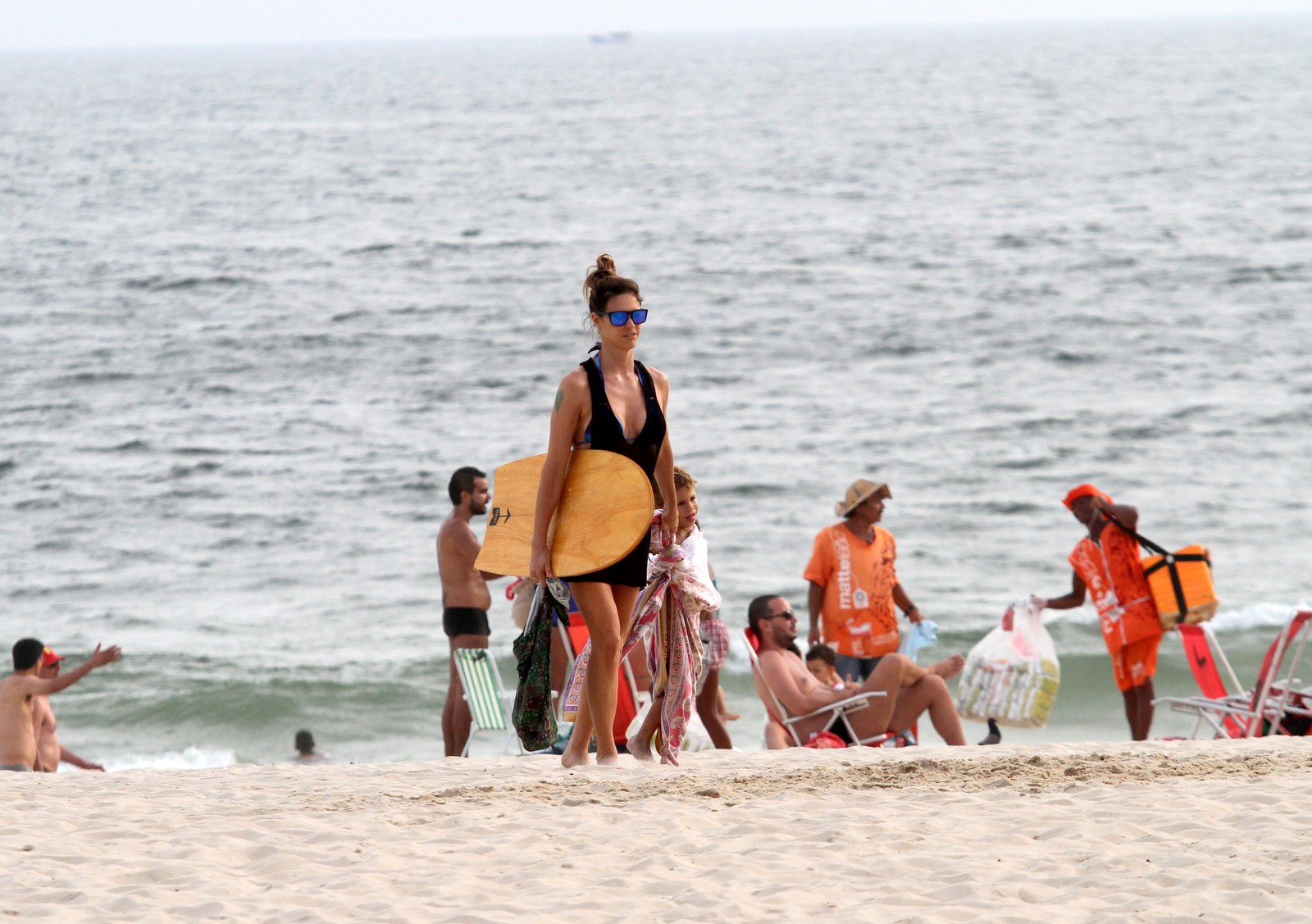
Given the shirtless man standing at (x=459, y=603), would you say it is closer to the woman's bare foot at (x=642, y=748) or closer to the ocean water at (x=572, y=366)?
the woman's bare foot at (x=642, y=748)

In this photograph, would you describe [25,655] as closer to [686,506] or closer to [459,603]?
[459,603]

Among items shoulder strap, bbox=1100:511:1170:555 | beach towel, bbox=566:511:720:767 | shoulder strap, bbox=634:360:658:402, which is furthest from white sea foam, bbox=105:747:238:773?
shoulder strap, bbox=634:360:658:402

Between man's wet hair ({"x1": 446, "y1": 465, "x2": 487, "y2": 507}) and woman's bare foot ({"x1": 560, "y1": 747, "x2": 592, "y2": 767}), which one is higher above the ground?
man's wet hair ({"x1": 446, "y1": 465, "x2": 487, "y2": 507})

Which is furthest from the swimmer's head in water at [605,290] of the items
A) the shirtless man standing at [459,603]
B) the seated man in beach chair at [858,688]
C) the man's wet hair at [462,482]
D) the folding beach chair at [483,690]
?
the folding beach chair at [483,690]

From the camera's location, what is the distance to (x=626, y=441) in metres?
4.79

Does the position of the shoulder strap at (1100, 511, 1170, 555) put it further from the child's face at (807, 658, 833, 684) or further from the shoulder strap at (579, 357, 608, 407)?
the shoulder strap at (579, 357, 608, 407)

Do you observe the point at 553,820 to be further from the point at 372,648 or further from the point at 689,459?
the point at 689,459

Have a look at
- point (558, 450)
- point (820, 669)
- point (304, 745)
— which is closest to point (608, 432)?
point (558, 450)

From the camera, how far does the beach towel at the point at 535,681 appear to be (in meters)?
5.13

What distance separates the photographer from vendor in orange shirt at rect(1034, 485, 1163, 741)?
24.7ft

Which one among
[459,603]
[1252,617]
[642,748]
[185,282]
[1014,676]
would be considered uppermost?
[185,282]

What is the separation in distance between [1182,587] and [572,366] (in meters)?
17.3

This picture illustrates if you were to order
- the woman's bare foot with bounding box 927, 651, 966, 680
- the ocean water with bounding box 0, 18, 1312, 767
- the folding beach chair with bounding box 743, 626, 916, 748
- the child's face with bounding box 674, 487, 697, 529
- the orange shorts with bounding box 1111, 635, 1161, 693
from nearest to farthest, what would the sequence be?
the child's face with bounding box 674, 487, 697, 529 → the folding beach chair with bounding box 743, 626, 916, 748 → the woman's bare foot with bounding box 927, 651, 966, 680 → the orange shorts with bounding box 1111, 635, 1161, 693 → the ocean water with bounding box 0, 18, 1312, 767

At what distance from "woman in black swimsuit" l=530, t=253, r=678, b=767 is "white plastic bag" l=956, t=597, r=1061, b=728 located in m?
3.19
